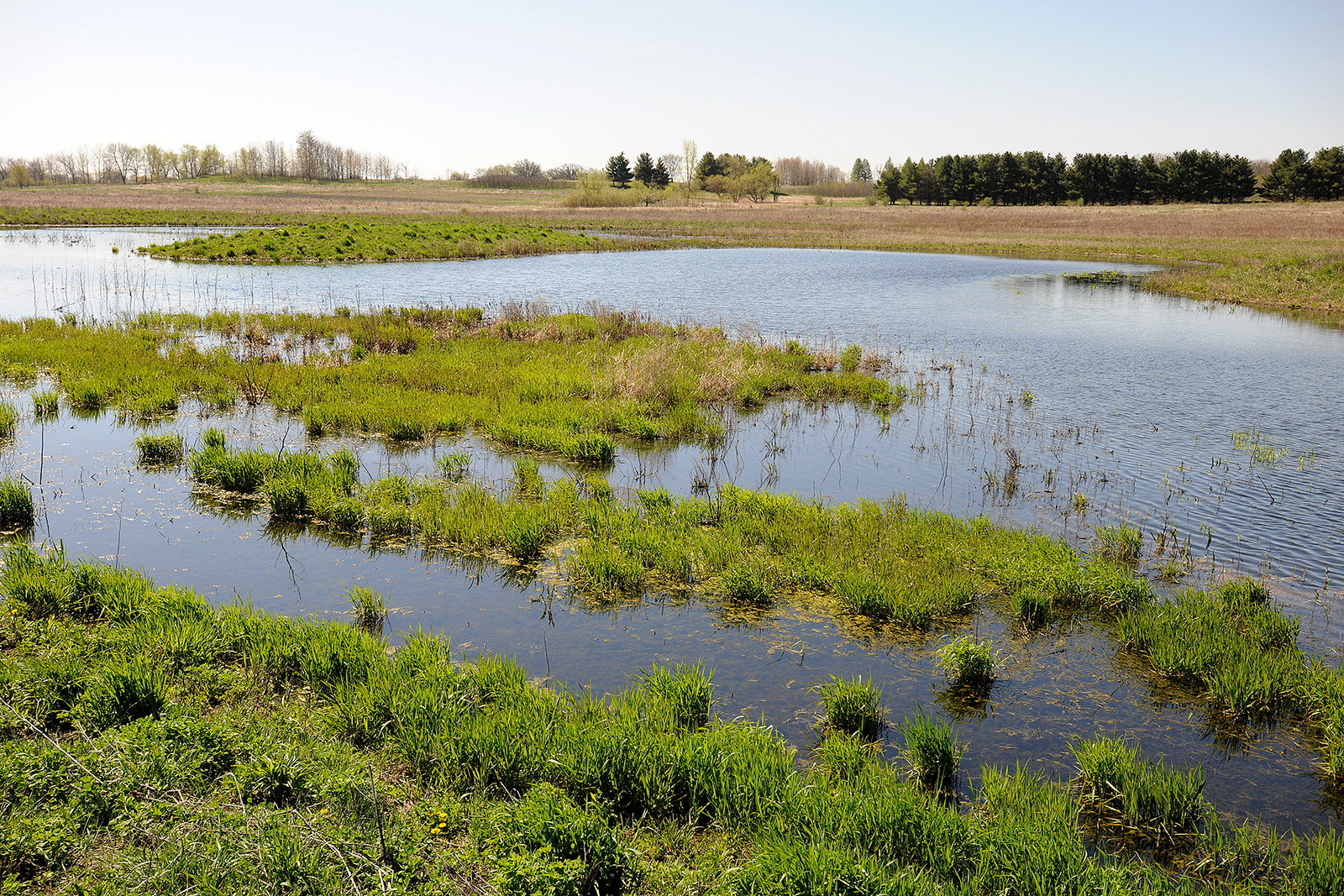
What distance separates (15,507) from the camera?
9.05 meters

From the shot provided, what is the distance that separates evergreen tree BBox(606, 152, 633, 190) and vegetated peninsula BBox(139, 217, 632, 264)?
86234 millimetres

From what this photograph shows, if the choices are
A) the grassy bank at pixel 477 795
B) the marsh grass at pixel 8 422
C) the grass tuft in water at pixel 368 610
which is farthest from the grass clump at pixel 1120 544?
the marsh grass at pixel 8 422

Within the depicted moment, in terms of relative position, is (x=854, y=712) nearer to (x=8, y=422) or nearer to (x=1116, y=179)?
(x=8, y=422)

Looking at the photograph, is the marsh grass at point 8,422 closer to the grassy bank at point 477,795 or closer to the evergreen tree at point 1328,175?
the grassy bank at point 477,795

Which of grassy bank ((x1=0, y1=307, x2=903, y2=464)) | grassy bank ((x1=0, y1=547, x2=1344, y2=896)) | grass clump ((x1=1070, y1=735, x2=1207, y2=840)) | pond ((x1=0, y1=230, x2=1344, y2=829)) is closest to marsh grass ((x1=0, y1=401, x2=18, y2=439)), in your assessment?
pond ((x1=0, y1=230, x2=1344, y2=829))

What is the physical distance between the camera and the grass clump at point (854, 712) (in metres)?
5.82

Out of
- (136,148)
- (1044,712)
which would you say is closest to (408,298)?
(1044,712)

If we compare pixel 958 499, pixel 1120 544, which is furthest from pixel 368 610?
pixel 1120 544

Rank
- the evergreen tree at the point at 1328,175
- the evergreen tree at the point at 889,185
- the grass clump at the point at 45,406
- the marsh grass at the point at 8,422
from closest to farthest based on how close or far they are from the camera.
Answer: the marsh grass at the point at 8,422 → the grass clump at the point at 45,406 → the evergreen tree at the point at 1328,175 → the evergreen tree at the point at 889,185

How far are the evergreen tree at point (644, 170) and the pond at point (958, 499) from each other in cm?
11676

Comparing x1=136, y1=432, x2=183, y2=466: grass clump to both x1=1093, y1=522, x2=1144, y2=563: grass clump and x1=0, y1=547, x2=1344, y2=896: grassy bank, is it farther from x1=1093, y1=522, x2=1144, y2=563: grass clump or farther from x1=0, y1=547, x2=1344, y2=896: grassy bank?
x1=1093, y1=522, x2=1144, y2=563: grass clump

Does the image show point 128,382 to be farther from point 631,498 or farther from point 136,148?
point 136,148

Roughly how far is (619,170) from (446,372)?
128m

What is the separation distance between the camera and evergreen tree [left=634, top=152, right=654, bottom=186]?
133500 millimetres
